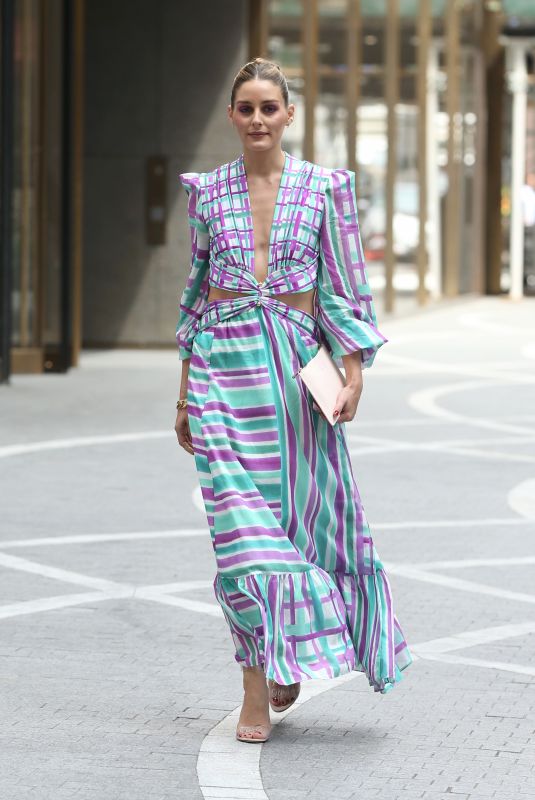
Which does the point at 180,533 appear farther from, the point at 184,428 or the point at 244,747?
the point at 244,747

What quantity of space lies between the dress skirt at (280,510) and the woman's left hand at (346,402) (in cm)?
6

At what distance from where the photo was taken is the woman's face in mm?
4789

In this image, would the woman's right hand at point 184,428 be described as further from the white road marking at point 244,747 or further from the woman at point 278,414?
the white road marking at point 244,747

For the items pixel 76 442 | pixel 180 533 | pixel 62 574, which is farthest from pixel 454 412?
pixel 62 574

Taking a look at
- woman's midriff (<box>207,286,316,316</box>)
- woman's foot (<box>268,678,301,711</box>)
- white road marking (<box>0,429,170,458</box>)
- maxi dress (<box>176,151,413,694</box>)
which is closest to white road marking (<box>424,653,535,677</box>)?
maxi dress (<box>176,151,413,694</box>)

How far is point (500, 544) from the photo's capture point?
25.5 feet

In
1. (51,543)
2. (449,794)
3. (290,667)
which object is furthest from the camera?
(51,543)

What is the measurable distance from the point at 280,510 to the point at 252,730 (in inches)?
22.5

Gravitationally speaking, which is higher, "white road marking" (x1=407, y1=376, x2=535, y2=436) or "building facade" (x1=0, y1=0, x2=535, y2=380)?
"building facade" (x1=0, y1=0, x2=535, y2=380)

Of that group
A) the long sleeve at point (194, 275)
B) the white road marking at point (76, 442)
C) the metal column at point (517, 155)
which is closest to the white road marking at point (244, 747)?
the long sleeve at point (194, 275)

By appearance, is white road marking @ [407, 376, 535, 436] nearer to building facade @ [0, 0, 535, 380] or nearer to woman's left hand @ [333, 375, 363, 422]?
building facade @ [0, 0, 535, 380]

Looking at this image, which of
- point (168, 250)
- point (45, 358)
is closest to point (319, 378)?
point (45, 358)

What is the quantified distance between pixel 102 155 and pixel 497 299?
13134mm

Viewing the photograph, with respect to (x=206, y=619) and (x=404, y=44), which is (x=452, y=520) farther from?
(x=404, y=44)
